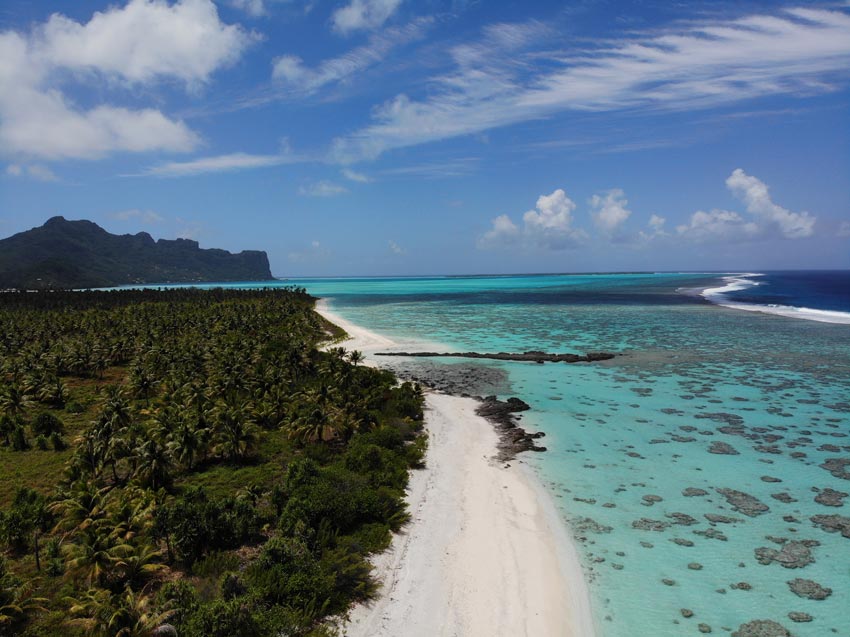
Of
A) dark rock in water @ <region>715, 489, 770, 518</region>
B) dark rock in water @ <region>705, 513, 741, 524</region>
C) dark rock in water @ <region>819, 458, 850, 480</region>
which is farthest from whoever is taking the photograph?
dark rock in water @ <region>819, 458, 850, 480</region>

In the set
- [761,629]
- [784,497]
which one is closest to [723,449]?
[784,497]

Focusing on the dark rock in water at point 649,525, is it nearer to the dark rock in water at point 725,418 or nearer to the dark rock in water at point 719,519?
the dark rock in water at point 719,519

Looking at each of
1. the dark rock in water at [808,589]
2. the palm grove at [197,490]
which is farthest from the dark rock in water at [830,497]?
the palm grove at [197,490]

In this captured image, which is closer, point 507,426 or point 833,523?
point 833,523

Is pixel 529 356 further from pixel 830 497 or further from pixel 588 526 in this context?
pixel 588 526

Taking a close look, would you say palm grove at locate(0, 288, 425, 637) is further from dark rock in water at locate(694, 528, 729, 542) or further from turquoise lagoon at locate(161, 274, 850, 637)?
dark rock in water at locate(694, 528, 729, 542)

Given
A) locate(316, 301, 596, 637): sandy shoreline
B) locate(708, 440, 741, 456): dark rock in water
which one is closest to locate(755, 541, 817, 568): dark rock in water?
locate(316, 301, 596, 637): sandy shoreline

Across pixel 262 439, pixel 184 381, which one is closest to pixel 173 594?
pixel 262 439
